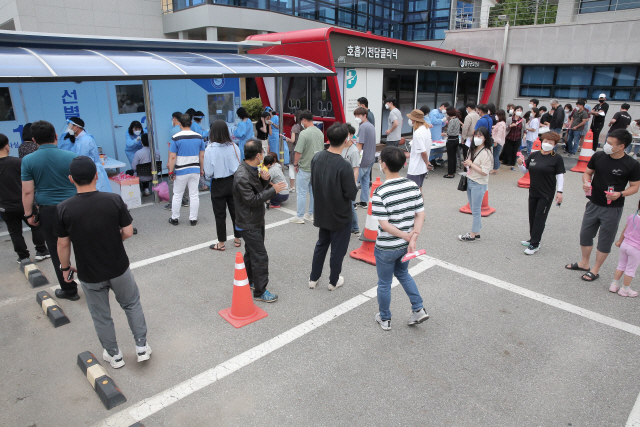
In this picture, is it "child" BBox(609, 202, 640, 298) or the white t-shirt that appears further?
the white t-shirt

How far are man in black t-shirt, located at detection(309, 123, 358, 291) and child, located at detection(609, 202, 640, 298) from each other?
9.98 ft

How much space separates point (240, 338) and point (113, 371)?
1.13 metres

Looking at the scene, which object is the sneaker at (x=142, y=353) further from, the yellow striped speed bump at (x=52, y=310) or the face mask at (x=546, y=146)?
the face mask at (x=546, y=146)

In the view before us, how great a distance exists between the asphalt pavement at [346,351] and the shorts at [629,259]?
0.35 meters

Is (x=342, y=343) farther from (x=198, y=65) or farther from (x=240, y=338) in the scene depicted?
(x=198, y=65)

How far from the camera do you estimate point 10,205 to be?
5.17 meters

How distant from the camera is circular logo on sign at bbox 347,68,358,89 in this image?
11.5 m

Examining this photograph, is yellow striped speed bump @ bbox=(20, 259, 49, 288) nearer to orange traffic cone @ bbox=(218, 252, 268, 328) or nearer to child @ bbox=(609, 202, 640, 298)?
orange traffic cone @ bbox=(218, 252, 268, 328)

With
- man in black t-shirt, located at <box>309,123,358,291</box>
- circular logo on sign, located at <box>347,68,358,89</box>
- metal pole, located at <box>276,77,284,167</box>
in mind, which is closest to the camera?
man in black t-shirt, located at <box>309,123,358,291</box>

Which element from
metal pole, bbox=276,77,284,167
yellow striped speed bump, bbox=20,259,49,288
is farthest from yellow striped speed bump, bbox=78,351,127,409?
metal pole, bbox=276,77,284,167

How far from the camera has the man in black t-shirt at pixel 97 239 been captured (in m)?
3.18

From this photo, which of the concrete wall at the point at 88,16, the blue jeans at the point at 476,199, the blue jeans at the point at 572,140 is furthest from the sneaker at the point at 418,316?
the concrete wall at the point at 88,16

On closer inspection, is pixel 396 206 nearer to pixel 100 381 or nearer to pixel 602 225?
pixel 100 381

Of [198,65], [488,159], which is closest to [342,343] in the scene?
[488,159]
